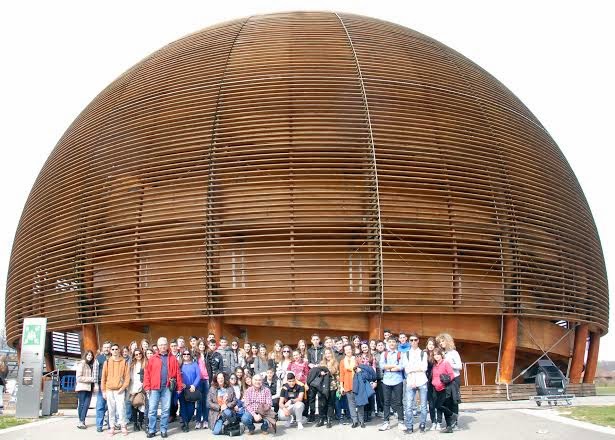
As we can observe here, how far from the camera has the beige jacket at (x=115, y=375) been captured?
9.88m

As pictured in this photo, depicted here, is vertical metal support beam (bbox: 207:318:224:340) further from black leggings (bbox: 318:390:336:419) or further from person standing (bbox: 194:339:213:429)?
black leggings (bbox: 318:390:336:419)

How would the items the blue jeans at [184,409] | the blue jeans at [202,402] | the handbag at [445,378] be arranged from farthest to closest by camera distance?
the blue jeans at [202,402], the blue jeans at [184,409], the handbag at [445,378]

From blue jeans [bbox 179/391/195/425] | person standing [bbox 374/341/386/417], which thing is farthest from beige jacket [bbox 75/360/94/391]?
person standing [bbox 374/341/386/417]

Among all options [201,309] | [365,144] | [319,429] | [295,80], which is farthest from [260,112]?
[319,429]

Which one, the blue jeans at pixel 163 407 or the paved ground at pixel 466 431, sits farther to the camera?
the blue jeans at pixel 163 407

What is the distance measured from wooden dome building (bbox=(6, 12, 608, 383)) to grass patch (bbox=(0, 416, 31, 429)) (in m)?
3.85

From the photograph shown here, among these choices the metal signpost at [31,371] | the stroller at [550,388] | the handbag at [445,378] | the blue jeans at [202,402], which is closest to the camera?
the handbag at [445,378]

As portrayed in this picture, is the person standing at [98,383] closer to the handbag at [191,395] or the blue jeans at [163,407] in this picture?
the blue jeans at [163,407]

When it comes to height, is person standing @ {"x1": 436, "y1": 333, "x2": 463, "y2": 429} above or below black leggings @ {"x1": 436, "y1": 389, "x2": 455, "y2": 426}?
above

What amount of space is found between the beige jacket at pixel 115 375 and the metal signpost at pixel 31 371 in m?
2.83

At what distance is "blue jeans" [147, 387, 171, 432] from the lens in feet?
30.8

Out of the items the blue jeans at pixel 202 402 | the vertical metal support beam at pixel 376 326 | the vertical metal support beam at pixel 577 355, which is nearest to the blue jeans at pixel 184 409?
the blue jeans at pixel 202 402

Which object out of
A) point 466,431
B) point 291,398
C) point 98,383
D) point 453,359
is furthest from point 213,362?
point 466,431

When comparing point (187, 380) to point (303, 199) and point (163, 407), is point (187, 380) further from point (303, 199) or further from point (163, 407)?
point (303, 199)
